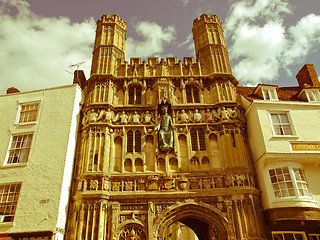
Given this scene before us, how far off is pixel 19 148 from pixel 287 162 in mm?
17619

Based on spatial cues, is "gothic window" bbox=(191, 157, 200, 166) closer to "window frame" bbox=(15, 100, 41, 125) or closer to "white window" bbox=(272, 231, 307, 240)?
"white window" bbox=(272, 231, 307, 240)

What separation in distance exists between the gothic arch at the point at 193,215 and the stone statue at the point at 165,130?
405cm

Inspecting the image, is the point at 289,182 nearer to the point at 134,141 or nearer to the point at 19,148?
the point at 134,141

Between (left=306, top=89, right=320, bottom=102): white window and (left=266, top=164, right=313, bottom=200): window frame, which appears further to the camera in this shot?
(left=306, top=89, right=320, bottom=102): white window

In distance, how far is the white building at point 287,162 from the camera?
52.7 feet

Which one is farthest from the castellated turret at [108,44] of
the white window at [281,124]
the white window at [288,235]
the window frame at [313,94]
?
the white window at [288,235]

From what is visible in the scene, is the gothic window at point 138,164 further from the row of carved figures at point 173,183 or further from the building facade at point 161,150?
the row of carved figures at point 173,183

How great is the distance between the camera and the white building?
16062 mm

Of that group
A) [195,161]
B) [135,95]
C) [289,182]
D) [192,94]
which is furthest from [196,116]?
[289,182]

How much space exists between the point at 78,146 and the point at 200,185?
8999 mm

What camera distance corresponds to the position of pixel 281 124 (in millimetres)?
18641

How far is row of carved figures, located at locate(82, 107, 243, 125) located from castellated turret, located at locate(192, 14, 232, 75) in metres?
3.80

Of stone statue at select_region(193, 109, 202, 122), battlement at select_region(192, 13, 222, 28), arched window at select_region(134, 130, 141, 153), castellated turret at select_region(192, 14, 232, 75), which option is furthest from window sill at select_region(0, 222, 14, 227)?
battlement at select_region(192, 13, 222, 28)

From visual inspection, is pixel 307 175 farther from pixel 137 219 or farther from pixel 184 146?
pixel 137 219
